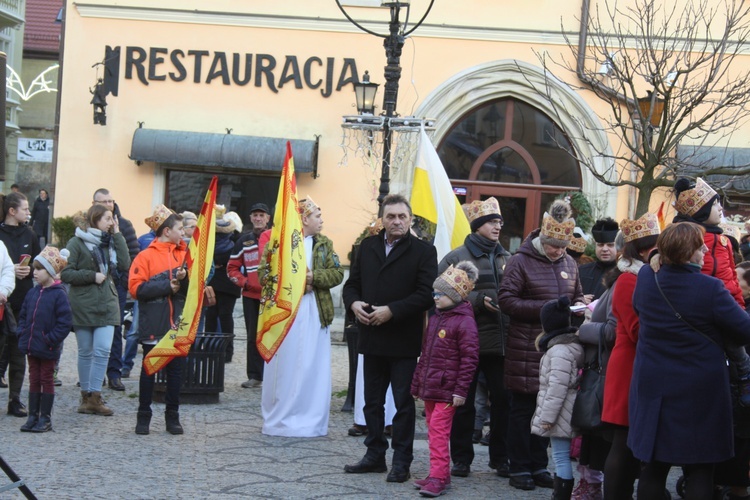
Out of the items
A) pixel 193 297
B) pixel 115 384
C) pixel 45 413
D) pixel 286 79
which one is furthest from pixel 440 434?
pixel 286 79

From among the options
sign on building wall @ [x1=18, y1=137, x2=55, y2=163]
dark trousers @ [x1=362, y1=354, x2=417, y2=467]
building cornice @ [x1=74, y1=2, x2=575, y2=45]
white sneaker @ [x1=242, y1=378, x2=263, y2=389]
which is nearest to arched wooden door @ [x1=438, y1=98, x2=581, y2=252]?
building cornice @ [x1=74, y1=2, x2=575, y2=45]

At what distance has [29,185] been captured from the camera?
143ft

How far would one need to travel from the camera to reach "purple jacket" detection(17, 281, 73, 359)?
357 inches

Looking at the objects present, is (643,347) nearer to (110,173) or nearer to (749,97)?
(749,97)

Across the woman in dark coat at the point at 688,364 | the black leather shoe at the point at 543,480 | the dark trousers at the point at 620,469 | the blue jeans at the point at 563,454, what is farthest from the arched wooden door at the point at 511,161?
the woman in dark coat at the point at 688,364

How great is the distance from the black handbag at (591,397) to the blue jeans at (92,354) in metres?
4.80

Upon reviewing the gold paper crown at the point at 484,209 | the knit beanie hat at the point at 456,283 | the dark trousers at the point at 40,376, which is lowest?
the dark trousers at the point at 40,376

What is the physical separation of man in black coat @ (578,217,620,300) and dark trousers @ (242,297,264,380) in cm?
401

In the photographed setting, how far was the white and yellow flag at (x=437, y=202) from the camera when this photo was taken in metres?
9.79

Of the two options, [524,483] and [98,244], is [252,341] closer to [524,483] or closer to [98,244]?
[98,244]

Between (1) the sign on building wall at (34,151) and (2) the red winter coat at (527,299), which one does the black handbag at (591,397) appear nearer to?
(2) the red winter coat at (527,299)

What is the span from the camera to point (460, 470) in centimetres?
800

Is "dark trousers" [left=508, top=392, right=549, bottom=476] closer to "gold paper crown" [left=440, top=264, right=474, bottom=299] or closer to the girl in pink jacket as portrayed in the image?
the girl in pink jacket

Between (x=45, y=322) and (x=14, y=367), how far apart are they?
994 mm
